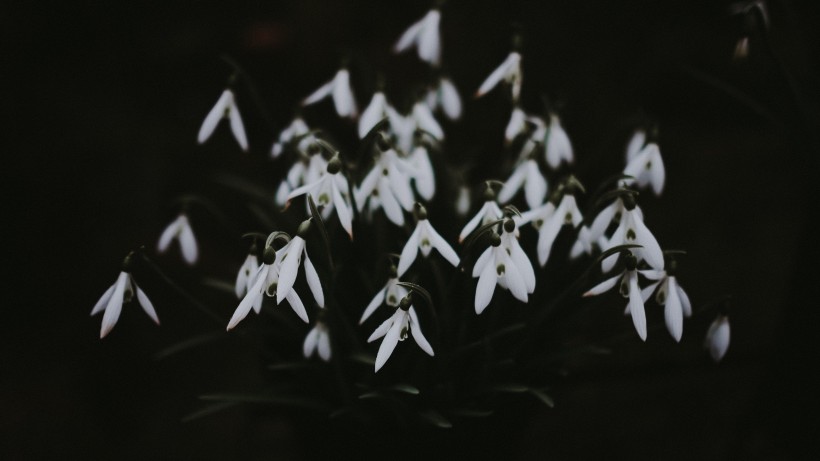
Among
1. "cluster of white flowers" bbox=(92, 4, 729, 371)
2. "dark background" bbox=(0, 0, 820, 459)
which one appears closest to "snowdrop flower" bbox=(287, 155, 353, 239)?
"cluster of white flowers" bbox=(92, 4, 729, 371)

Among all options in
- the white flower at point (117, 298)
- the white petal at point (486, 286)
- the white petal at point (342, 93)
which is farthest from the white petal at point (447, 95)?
the white flower at point (117, 298)

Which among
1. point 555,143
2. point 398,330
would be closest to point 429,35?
point 555,143

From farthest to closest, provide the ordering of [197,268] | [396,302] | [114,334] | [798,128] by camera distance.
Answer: [197,268] → [114,334] → [798,128] → [396,302]

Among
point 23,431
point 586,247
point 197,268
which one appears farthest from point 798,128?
point 23,431

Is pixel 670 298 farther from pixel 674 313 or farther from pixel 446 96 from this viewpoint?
pixel 446 96

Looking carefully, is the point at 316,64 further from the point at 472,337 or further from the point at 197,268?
the point at 472,337

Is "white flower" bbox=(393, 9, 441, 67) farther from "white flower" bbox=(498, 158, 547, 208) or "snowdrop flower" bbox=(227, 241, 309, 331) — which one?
"snowdrop flower" bbox=(227, 241, 309, 331)
